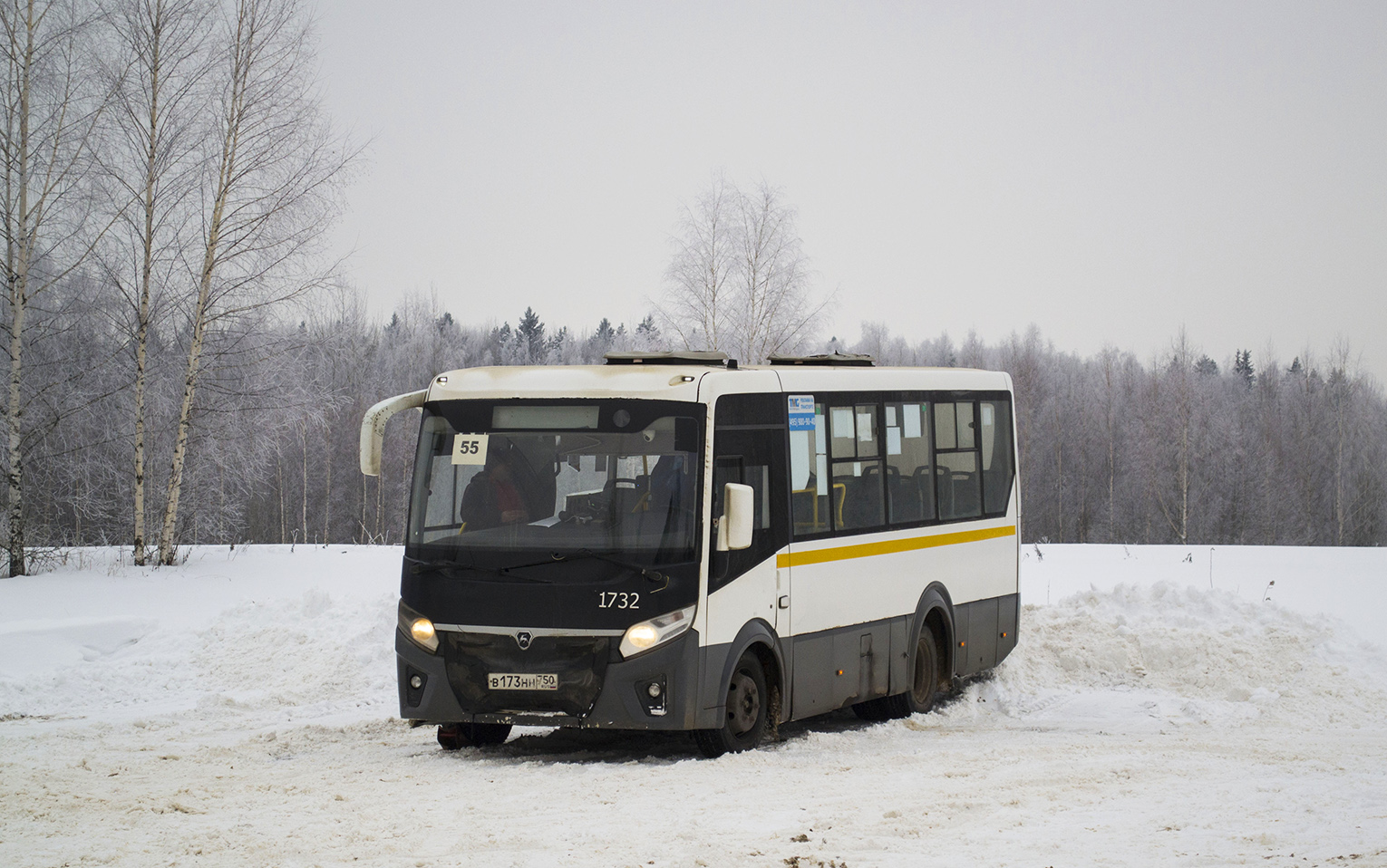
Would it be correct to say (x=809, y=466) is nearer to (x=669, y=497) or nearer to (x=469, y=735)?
(x=669, y=497)

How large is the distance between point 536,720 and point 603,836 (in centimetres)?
259

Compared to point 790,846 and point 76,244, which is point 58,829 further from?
point 76,244

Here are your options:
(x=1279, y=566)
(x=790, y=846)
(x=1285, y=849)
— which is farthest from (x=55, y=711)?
(x=1279, y=566)

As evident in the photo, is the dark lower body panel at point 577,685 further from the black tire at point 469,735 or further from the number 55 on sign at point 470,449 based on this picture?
the number 55 on sign at point 470,449

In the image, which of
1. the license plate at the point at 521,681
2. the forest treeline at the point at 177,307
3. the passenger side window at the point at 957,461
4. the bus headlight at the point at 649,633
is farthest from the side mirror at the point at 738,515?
the forest treeline at the point at 177,307

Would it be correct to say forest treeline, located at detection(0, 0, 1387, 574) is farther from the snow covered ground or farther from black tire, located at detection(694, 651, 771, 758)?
black tire, located at detection(694, 651, 771, 758)

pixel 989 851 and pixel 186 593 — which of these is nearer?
pixel 989 851

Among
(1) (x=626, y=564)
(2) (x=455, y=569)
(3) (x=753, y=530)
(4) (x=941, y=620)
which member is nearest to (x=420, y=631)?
(2) (x=455, y=569)

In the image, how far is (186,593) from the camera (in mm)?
18953

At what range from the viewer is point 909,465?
12742mm

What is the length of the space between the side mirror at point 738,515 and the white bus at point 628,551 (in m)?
0.02

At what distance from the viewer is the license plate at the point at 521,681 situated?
953 cm

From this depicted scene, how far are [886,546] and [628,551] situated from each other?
11.4 feet

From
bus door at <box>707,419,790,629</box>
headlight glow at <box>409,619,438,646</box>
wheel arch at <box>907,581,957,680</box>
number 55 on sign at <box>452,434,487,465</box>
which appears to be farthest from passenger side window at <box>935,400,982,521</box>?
headlight glow at <box>409,619,438,646</box>
